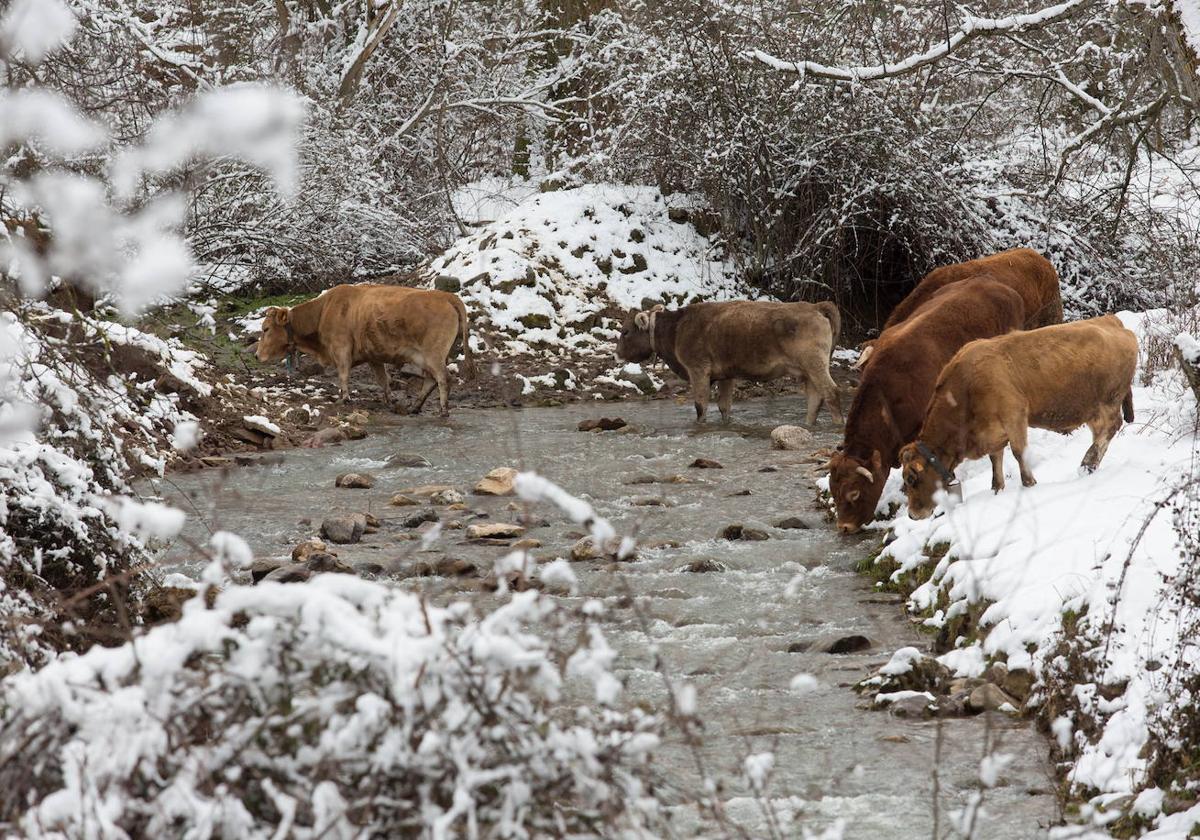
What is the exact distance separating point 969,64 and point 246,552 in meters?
16.5

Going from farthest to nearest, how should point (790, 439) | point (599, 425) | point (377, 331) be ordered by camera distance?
point (377, 331) < point (599, 425) < point (790, 439)

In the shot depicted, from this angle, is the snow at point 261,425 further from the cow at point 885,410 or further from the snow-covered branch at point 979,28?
the snow-covered branch at point 979,28

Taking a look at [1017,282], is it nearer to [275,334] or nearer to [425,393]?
[425,393]

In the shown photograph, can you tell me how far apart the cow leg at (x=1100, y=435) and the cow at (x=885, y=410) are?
157cm

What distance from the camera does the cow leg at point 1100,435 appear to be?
7.95 m

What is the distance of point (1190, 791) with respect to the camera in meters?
4.42

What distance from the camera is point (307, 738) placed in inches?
107

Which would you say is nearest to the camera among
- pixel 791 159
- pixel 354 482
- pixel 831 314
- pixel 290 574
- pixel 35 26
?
pixel 35 26

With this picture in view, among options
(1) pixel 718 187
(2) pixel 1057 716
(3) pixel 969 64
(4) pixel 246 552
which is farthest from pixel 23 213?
(3) pixel 969 64

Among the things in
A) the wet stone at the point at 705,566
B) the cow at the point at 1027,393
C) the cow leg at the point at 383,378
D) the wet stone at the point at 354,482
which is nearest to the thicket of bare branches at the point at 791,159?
the cow leg at the point at 383,378

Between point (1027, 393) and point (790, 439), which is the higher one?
point (1027, 393)

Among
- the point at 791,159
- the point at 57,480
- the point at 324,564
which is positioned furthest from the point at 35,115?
the point at 791,159

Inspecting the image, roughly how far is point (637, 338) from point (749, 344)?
1.41 metres

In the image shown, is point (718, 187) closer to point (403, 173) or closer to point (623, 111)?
point (623, 111)
